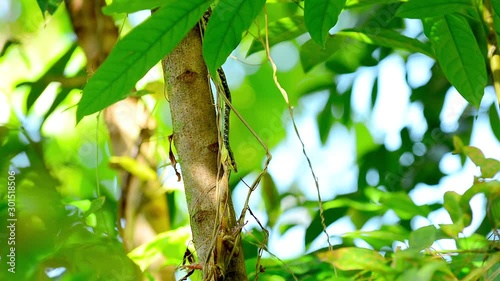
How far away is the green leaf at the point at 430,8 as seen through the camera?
0.50 meters

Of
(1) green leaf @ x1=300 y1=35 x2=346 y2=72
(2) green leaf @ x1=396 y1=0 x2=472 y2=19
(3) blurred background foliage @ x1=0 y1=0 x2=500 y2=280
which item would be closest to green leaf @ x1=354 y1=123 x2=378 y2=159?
(3) blurred background foliage @ x1=0 y1=0 x2=500 y2=280

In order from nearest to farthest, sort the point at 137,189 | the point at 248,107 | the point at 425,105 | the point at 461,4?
the point at 461,4 → the point at 137,189 → the point at 425,105 → the point at 248,107

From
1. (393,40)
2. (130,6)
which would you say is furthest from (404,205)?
(130,6)

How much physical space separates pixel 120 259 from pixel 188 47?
193 mm

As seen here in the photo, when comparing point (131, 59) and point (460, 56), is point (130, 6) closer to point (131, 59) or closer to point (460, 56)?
point (131, 59)

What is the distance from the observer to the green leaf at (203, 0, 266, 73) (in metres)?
0.45

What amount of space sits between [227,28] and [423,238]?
0.19 m

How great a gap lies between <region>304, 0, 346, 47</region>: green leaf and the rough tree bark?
0.33 ft

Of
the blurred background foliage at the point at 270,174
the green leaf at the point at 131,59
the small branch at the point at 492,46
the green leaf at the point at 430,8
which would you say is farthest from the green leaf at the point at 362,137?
the green leaf at the point at 131,59

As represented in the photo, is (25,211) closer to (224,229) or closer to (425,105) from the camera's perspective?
(224,229)

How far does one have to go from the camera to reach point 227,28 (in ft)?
1.49

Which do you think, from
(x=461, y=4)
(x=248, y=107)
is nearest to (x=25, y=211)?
(x=461, y=4)

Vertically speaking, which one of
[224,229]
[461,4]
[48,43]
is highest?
[48,43]

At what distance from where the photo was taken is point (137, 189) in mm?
957
